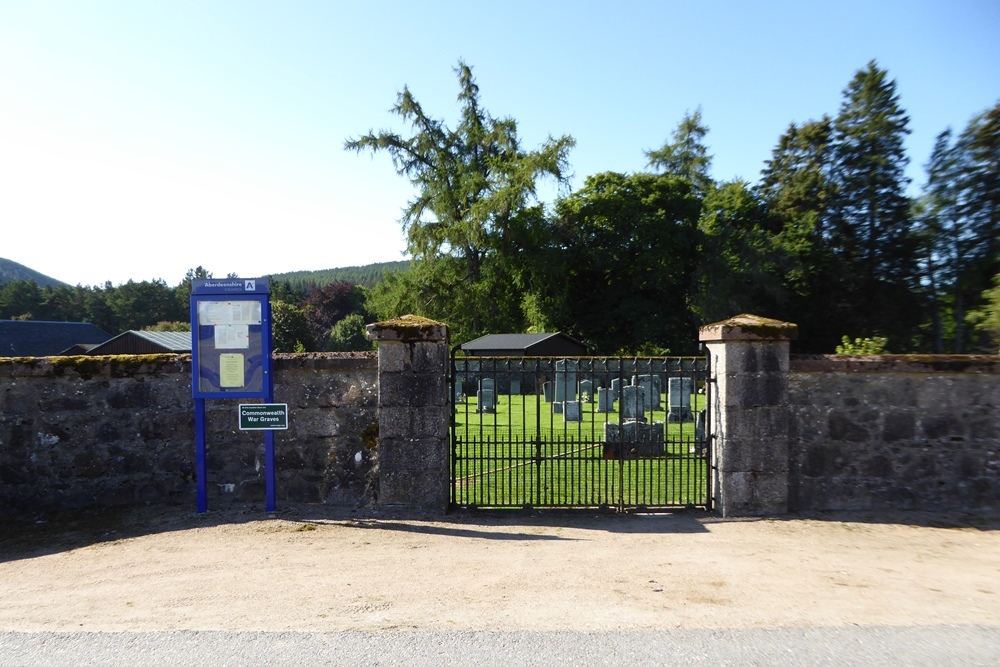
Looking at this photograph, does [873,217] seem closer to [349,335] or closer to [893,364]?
[893,364]

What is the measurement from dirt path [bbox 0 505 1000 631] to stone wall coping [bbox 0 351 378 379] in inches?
52.6

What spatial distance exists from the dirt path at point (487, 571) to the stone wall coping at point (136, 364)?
1.34 metres

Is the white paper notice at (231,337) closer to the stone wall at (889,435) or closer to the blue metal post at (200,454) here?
the blue metal post at (200,454)

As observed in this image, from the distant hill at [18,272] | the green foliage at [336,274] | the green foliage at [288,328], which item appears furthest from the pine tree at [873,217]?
the distant hill at [18,272]

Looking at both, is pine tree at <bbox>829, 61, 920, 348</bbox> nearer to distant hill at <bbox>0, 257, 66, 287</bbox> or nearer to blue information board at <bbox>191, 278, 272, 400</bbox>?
blue information board at <bbox>191, 278, 272, 400</bbox>

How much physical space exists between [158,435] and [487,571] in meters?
3.73

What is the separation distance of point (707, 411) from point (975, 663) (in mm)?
3541

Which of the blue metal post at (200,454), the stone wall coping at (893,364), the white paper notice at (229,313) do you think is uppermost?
the white paper notice at (229,313)

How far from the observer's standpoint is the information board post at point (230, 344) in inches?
248

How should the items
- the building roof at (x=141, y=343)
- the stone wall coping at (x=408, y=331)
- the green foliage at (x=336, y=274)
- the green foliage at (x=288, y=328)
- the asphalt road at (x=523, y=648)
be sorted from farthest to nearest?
1. the green foliage at (x=336, y=274)
2. the green foliage at (x=288, y=328)
3. the building roof at (x=141, y=343)
4. the stone wall coping at (x=408, y=331)
5. the asphalt road at (x=523, y=648)

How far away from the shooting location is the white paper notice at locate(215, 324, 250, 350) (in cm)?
632

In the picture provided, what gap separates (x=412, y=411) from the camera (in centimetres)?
648

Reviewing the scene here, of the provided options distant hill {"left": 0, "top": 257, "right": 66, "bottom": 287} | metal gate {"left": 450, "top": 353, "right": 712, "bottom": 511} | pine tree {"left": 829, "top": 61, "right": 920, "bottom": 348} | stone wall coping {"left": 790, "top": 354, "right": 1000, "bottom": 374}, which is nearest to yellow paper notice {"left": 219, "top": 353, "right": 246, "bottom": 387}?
metal gate {"left": 450, "top": 353, "right": 712, "bottom": 511}

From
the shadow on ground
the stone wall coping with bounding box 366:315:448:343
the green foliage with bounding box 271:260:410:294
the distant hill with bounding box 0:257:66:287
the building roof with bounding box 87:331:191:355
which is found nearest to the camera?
the shadow on ground
